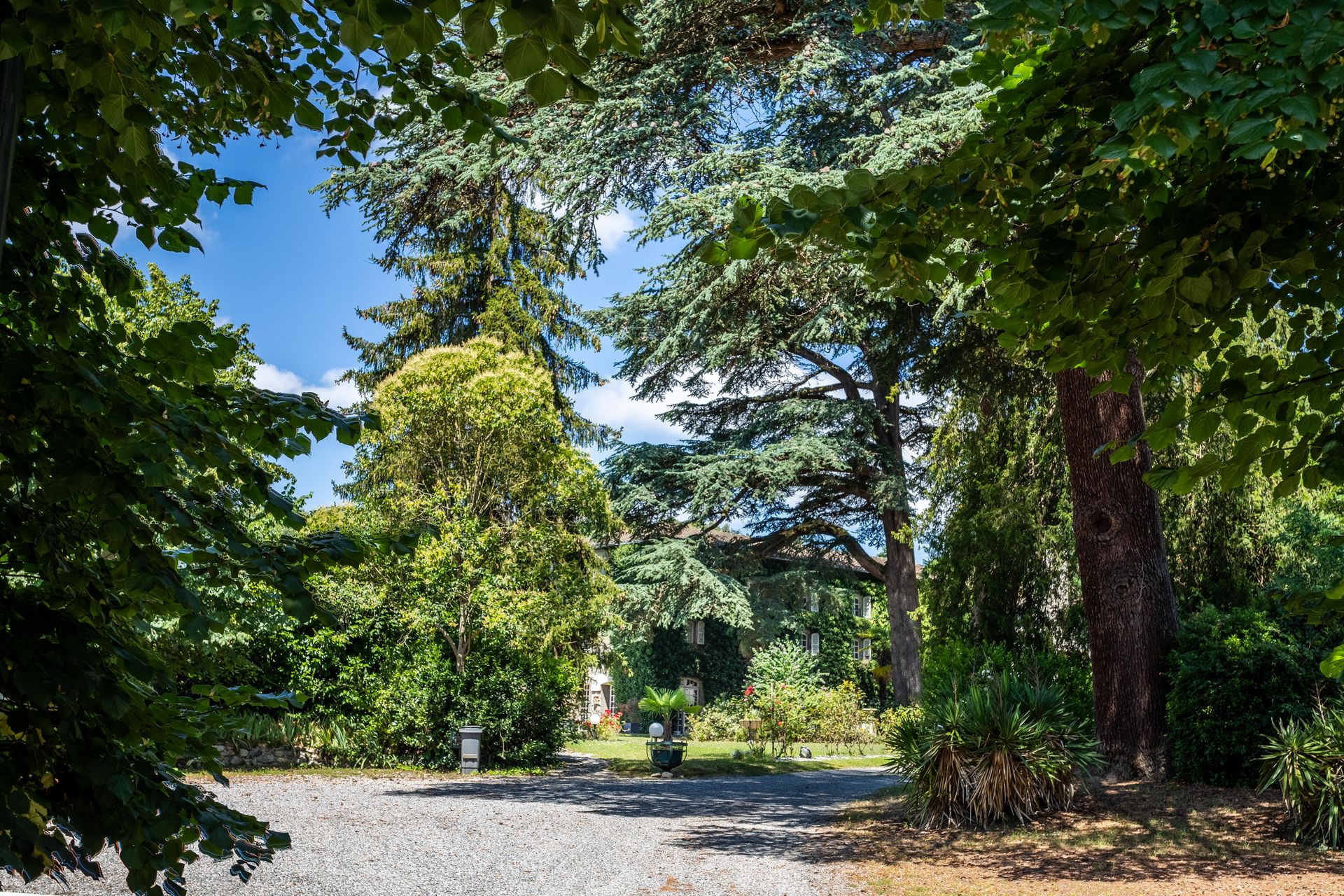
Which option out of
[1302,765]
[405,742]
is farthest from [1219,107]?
[405,742]

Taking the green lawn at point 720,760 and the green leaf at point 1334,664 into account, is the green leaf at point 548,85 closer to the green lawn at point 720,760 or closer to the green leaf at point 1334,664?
the green leaf at point 1334,664

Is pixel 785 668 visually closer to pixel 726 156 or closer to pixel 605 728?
pixel 605 728

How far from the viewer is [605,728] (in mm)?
28047

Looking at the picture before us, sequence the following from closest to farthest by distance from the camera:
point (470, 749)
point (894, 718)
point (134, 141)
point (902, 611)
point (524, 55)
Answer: point (524, 55), point (134, 141), point (470, 749), point (894, 718), point (902, 611)

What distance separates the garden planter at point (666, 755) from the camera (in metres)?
16.8

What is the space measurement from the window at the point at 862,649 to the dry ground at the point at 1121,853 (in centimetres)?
2474

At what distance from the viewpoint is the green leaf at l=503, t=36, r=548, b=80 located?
5.40 feet

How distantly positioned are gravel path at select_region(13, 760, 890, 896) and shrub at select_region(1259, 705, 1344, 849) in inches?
150

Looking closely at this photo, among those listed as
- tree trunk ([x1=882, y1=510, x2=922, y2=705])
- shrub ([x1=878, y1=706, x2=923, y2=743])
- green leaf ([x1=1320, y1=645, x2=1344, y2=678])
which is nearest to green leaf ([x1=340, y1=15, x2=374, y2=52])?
green leaf ([x1=1320, y1=645, x2=1344, y2=678])

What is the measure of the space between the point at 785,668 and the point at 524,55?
24.2 meters

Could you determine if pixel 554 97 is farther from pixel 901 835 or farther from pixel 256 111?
pixel 901 835

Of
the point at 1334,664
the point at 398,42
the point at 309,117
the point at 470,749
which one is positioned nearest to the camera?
the point at 398,42

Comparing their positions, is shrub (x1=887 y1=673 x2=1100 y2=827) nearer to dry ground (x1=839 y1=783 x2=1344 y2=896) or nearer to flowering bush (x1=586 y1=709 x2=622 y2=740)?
dry ground (x1=839 y1=783 x2=1344 y2=896)

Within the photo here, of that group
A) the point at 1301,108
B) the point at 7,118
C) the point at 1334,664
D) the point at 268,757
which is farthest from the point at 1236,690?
the point at 268,757
